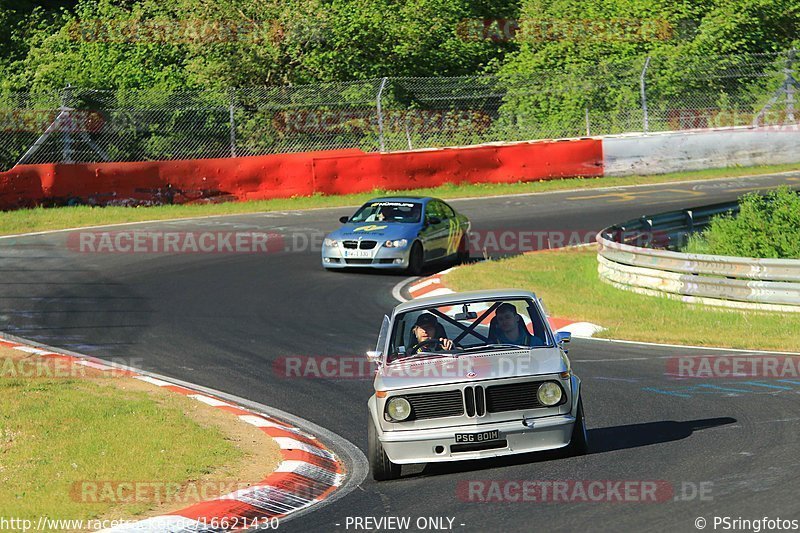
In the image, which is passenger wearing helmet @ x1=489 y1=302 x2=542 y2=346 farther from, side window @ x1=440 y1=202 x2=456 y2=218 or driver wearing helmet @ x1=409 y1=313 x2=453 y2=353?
side window @ x1=440 y1=202 x2=456 y2=218

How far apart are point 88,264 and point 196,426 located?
1213cm

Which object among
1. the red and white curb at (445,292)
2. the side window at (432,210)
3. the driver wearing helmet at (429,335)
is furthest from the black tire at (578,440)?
the side window at (432,210)

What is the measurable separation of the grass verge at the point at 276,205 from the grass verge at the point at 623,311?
9.37 meters

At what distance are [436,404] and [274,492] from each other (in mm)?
1335

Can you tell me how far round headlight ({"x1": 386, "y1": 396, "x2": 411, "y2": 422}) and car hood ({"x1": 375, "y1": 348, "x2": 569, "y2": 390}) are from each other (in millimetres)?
98

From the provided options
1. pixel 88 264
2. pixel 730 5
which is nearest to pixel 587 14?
pixel 730 5

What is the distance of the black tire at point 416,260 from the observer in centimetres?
2066

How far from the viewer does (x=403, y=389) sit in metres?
8.74

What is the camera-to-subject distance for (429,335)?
9570mm

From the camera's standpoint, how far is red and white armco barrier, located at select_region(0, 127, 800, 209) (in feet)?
92.7

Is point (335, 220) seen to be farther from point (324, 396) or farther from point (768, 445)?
point (768, 445)

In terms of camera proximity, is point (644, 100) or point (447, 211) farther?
point (644, 100)

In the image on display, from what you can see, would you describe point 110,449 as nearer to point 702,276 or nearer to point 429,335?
point 429,335

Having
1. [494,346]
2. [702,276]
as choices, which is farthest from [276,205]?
[494,346]
